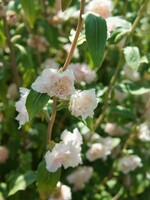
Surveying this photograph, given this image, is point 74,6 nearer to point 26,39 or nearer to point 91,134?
point 26,39

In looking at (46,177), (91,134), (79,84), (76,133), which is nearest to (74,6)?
(79,84)

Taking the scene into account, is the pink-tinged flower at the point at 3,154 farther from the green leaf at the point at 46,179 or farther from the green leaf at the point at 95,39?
the green leaf at the point at 95,39

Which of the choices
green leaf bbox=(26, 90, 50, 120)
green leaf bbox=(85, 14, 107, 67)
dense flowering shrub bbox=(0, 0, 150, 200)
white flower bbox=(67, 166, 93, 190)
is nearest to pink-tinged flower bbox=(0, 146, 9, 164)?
dense flowering shrub bbox=(0, 0, 150, 200)

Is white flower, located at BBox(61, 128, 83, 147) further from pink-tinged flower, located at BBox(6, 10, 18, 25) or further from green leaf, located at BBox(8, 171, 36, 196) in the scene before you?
pink-tinged flower, located at BBox(6, 10, 18, 25)

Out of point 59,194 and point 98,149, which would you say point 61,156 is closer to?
point 59,194

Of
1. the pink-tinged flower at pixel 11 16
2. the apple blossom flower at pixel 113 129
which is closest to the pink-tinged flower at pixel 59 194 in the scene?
the apple blossom flower at pixel 113 129

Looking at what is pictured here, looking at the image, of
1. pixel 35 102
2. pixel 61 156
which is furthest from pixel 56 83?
pixel 61 156
